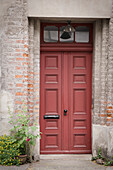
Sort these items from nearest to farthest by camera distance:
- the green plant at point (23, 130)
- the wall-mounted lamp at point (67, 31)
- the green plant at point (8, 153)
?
1. the green plant at point (8, 153)
2. the green plant at point (23, 130)
3. the wall-mounted lamp at point (67, 31)

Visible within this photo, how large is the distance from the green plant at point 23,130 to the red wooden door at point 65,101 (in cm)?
53

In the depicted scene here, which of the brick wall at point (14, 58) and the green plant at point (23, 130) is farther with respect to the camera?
the brick wall at point (14, 58)

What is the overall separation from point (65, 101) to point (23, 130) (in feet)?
4.50

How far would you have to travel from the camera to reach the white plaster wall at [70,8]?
15.6 ft

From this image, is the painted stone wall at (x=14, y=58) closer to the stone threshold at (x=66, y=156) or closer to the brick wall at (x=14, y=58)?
the brick wall at (x=14, y=58)

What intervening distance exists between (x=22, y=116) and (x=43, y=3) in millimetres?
2727

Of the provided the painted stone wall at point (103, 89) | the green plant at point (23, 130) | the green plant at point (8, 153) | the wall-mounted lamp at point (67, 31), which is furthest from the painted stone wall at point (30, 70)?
the wall-mounted lamp at point (67, 31)

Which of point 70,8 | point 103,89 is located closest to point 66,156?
point 103,89

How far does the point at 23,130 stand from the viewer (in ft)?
15.2

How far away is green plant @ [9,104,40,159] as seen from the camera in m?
4.61

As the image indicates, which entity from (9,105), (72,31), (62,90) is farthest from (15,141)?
(72,31)

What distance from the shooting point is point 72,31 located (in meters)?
5.06

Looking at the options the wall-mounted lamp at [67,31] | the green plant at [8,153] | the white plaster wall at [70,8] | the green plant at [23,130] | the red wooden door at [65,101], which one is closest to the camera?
the green plant at [8,153]

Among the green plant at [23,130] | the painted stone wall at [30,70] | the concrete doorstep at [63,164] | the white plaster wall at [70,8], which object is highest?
the white plaster wall at [70,8]
